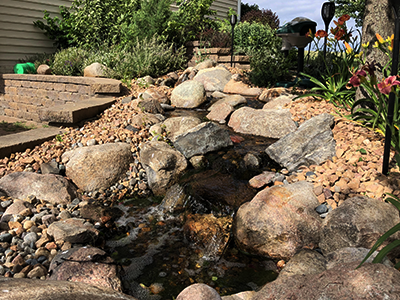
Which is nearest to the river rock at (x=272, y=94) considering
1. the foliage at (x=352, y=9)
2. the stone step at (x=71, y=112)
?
the stone step at (x=71, y=112)

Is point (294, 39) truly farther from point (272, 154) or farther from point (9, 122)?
point (9, 122)

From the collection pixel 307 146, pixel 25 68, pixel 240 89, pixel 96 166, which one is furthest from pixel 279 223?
Answer: pixel 25 68

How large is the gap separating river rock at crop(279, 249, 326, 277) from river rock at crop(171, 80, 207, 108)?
424 centimetres

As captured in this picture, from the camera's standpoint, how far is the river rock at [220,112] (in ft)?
18.6

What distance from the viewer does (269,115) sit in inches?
199

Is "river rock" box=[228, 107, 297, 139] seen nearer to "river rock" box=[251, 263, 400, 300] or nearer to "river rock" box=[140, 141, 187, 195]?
"river rock" box=[140, 141, 187, 195]

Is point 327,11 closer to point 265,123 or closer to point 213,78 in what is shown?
point 213,78

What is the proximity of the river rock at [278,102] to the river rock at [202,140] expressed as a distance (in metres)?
1.44

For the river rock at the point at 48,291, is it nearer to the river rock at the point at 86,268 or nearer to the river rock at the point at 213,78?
the river rock at the point at 86,268

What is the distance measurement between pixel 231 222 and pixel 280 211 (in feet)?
1.88

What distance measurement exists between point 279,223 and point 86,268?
1755 mm

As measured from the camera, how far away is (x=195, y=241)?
3.25 m

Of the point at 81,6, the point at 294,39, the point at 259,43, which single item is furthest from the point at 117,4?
the point at 294,39

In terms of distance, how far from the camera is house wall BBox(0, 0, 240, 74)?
869 cm
